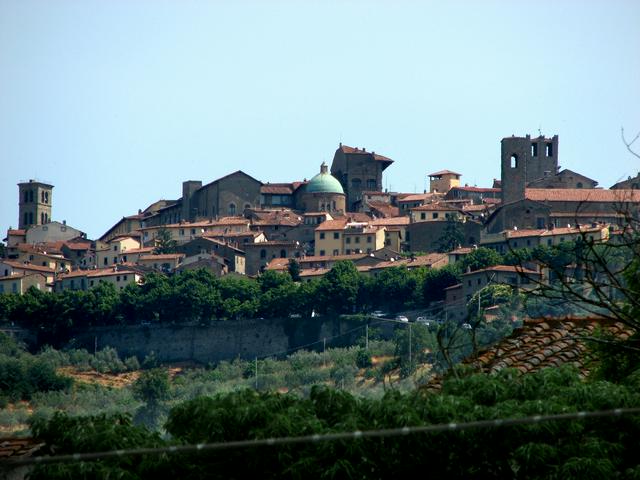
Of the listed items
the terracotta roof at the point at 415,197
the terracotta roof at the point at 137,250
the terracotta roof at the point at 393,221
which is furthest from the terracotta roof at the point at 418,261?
the terracotta roof at the point at 137,250

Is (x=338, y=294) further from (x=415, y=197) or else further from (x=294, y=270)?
(x=415, y=197)

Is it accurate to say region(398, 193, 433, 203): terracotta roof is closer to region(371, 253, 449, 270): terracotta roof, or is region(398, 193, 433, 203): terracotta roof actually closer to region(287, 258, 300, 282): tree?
region(371, 253, 449, 270): terracotta roof

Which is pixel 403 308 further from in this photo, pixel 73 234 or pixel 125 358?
pixel 73 234

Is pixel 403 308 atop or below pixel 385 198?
below

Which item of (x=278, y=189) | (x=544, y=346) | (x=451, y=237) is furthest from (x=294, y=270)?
(x=544, y=346)

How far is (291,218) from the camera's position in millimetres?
113375

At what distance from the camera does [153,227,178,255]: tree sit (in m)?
111

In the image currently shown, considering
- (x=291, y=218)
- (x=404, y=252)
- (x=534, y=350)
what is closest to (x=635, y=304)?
(x=534, y=350)

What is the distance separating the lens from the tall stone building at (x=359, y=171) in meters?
124

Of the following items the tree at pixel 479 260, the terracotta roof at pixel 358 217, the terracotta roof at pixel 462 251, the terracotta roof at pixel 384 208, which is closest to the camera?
the tree at pixel 479 260

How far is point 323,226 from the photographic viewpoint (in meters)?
108

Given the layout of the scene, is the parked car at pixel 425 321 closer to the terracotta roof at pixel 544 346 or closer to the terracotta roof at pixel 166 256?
the terracotta roof at pixel 166 256

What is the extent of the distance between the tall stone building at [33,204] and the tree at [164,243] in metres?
27.0

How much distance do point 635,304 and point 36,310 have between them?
276ft
